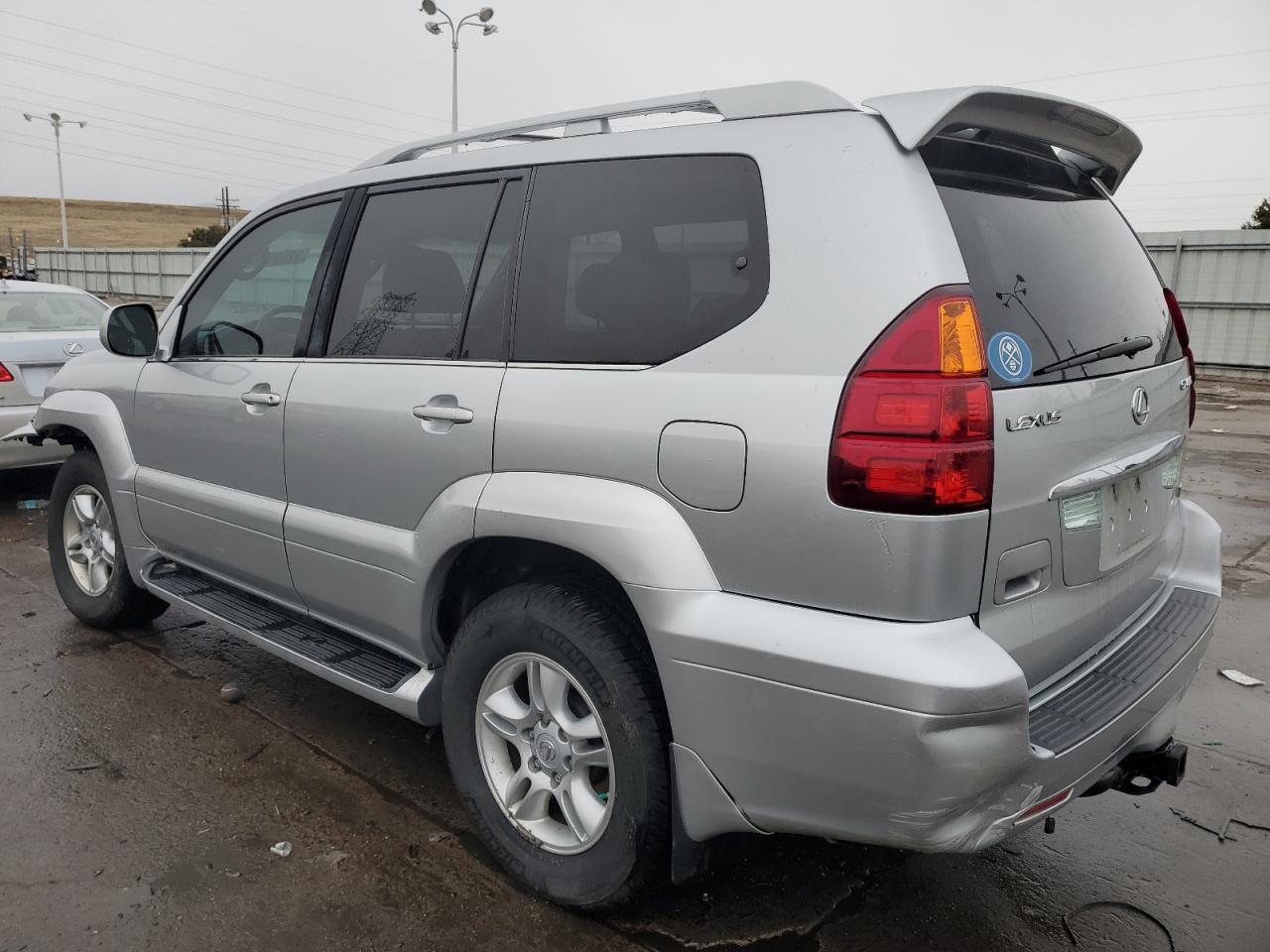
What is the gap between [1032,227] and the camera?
2.26m

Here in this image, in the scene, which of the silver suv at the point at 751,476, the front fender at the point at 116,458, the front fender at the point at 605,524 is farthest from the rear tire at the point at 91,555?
the front fender at the point at 605,524

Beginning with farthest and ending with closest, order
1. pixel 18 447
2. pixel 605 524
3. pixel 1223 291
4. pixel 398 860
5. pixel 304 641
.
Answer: pixel 1223 291 → pixel 18 447 → pixel 304 641 → pixel 398 860 → pixel 605 524

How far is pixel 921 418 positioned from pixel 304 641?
7.22 feet

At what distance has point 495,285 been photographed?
2.61m

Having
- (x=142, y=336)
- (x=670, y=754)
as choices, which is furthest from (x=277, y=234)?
(x=670, y=754)

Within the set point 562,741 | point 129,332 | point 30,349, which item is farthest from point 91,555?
point 30,349

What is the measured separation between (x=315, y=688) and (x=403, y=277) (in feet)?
6.12

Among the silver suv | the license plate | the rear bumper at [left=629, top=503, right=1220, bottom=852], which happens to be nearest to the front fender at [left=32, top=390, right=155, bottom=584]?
the silver suv

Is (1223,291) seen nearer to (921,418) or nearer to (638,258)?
(638,258)

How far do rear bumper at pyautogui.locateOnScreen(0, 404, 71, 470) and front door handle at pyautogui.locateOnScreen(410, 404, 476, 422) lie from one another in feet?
16.8

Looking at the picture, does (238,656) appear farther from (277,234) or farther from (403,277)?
(403,277)

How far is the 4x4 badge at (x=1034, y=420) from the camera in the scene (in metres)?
1.88

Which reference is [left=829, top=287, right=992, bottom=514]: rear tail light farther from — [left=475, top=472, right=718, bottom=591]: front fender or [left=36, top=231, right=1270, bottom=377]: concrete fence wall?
[left=36, top=231, right=1270, bottom=377]: concrete fence wall

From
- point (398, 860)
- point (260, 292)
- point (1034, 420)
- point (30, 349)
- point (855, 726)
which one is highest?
point (260, 292)
